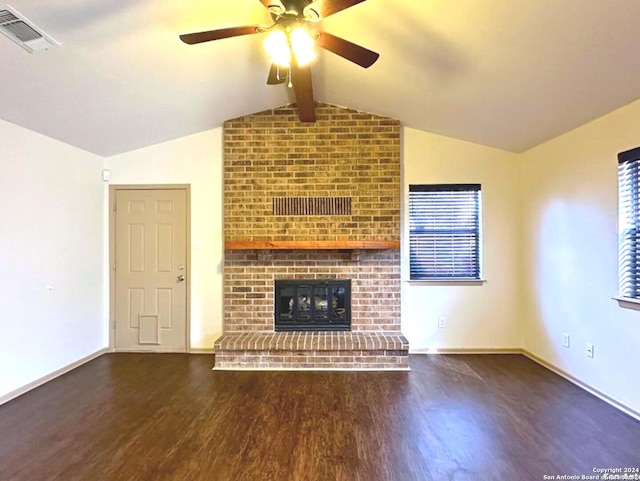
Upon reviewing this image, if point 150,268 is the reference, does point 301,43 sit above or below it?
above

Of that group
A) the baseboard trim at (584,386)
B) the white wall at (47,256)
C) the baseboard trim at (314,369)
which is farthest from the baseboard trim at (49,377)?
the baseboard trim at (584,386)

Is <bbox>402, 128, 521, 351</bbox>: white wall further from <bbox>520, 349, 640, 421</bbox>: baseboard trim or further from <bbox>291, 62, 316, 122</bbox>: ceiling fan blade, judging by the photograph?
<bbox>291, 62, 316, 122</bbox>: ceiling fan blade

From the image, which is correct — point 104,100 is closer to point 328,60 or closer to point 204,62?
point 204,62

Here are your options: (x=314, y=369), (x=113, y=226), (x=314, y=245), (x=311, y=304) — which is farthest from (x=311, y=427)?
(x=113, y=226)

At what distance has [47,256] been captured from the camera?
11.3 ft

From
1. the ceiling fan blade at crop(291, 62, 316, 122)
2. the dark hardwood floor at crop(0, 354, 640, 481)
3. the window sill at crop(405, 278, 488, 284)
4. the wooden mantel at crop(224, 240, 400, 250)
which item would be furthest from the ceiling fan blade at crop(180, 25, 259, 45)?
the window sill at crop(405, 278, 488, 284)

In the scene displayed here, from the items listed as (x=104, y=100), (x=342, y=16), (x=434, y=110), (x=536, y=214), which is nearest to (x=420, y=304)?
(x=536, y=214)

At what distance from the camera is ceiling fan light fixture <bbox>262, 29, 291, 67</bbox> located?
6.63 ft

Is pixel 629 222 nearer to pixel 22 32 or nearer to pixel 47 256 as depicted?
pixel 22 32

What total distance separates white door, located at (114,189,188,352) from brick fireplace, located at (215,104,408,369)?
623 millimetres

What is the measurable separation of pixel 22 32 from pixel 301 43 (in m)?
1.68

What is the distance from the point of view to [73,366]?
3.75 meters

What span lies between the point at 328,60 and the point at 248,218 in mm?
1939

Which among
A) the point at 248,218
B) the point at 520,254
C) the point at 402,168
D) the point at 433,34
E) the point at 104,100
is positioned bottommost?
the point at 520,254
